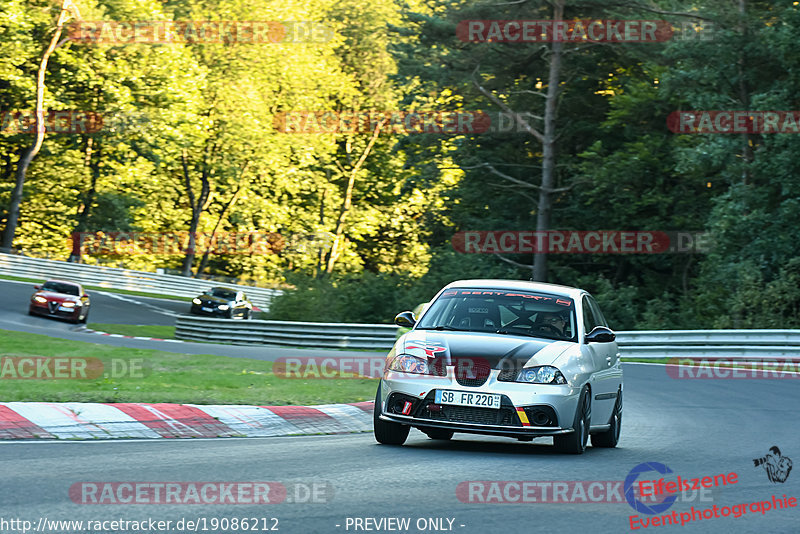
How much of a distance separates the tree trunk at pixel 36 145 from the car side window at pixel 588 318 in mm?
46358

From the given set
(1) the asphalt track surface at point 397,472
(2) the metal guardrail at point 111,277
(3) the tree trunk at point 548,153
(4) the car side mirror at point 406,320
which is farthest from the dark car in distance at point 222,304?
(4) the car side mirror at point 406,320

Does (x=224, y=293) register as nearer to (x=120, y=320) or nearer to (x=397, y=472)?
(x=120, y=320)

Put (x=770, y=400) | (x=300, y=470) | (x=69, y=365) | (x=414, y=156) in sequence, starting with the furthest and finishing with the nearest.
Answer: (x=414, y=156), (x=69, y=365), (x=770, y=400), (x=300, y=470)

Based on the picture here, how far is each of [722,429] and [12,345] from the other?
1585cm

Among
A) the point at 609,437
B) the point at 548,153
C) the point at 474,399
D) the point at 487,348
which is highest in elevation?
the point at 548,153

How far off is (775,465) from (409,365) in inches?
126

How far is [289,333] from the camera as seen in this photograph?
104 ft

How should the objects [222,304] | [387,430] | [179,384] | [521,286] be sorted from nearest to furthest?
1. [387,430]
2. [521,286]
3. [179,384]
4. [222,304]

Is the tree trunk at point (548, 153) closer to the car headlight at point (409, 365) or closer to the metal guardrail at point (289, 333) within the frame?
the metal guardrail at point (289, 333)

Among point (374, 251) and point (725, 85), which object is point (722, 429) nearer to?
point (725, 85)

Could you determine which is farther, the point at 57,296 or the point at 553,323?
the point at 57,296

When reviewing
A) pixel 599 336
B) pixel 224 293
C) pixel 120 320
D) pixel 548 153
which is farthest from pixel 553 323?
pixel 224 293

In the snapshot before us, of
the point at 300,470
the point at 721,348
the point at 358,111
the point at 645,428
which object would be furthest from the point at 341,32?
the point at 300,470

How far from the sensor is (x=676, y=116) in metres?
38.1
